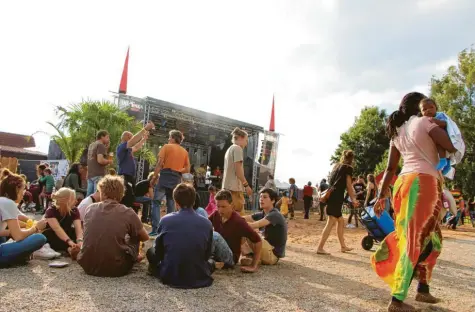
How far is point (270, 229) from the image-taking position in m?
5.04

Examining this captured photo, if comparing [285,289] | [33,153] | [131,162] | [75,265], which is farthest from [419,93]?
[33,153]

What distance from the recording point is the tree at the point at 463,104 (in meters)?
26.2

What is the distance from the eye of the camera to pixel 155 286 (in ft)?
11.4

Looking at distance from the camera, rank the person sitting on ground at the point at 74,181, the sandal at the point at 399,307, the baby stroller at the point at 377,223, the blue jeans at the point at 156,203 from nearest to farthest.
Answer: the sandal at the point at 399,307, the baby stroller at the point at 377,223, the blue jeans at the point at 156,203, the person sitting on ground at the point at 74,181

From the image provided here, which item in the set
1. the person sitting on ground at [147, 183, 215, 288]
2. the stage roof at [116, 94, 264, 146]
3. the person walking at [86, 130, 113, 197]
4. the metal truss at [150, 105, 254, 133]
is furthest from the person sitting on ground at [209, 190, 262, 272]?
the metal truss at [150, 105, 254, 133]

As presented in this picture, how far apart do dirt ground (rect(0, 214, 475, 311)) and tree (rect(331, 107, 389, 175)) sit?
1297 inches

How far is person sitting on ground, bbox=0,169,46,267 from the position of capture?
3918mm

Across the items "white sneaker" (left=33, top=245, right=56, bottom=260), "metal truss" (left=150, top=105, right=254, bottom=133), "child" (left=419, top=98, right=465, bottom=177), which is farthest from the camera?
"metal truss" (left=150, top=105, right=254, bottom=133)

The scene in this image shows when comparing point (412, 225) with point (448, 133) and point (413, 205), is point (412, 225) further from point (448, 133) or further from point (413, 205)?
point (448, 133)

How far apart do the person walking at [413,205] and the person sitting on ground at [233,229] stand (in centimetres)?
144

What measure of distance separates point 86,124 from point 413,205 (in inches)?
533

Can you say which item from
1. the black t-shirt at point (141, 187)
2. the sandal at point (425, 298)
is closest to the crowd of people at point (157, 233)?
the sandal at point (425, 298)

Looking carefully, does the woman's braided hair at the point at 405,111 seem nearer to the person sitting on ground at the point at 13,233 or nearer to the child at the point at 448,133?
the child at the point at 448,133

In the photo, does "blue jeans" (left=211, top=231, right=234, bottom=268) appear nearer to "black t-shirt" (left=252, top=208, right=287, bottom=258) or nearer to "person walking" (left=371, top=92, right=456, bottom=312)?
"black t-shirt" (left=252, top=208, right=287, bottom=258)
